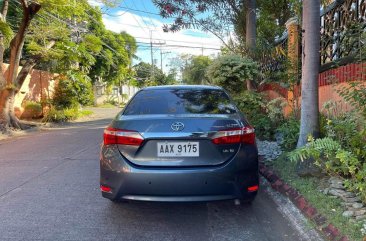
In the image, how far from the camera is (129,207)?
4074 millimetres

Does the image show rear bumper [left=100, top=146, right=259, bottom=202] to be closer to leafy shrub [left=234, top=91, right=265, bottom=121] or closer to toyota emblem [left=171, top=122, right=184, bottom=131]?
toyota emblem [left=171, top=122, right=184, bottom=131]

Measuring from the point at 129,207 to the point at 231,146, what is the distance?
1.53 meters

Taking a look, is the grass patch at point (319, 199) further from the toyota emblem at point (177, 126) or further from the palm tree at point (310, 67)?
the toyota emblem at point (177, 126)

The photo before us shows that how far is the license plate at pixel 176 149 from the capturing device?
328cm

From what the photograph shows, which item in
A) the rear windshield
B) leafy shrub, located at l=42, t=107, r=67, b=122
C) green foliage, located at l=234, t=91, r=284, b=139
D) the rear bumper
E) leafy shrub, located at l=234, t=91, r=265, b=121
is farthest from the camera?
leafy shrub, located at l=42, t=107, r=67, b=122

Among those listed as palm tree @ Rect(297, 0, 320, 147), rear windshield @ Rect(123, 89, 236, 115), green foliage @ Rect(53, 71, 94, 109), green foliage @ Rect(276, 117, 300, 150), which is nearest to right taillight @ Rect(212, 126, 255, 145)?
rear windshield @ Rect(123, 89, 236, 115)

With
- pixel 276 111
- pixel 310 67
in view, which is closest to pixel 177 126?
pixel 310 67

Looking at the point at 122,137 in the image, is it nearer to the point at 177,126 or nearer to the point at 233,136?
the point at 177,126

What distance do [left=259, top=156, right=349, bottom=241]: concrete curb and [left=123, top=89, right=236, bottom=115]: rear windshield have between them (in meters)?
1.23

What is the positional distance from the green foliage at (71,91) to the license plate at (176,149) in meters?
14.9

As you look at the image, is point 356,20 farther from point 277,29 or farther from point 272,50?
point 277,29

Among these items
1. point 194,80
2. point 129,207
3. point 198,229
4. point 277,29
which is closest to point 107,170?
point 129,207

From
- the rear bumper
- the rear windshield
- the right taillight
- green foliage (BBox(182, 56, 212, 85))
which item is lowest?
the rear bumper

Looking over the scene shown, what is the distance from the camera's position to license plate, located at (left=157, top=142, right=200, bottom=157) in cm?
328
